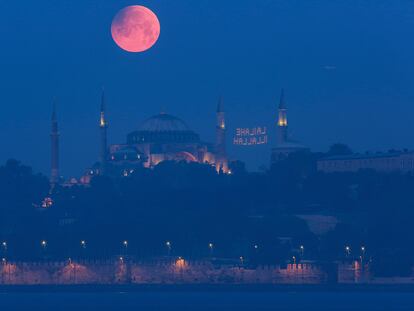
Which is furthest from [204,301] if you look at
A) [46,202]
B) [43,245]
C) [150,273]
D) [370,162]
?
[46,202]

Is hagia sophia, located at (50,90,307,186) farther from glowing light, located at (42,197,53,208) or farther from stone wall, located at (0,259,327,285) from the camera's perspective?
stone wall, located at (0,259,327,285)

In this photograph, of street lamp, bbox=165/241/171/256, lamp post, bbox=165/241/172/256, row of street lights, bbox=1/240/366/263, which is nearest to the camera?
row of street lights, bbox=1/240/366/263

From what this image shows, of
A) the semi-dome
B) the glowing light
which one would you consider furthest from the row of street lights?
the semi-dome

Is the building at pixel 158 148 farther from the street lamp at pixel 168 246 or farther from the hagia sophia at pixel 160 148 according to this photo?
the street lamp at pixel 168 246

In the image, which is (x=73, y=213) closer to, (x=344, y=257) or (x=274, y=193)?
(x=274, y=193)

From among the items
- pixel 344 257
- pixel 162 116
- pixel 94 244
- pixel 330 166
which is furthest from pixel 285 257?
pixel 162 116

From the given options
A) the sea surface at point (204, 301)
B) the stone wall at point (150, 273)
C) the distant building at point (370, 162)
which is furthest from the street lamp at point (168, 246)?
the distant building at point (370, 162)
